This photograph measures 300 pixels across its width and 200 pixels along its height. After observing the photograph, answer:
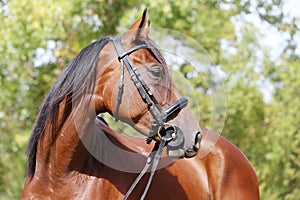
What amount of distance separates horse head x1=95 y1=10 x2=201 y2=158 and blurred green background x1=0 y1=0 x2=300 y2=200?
3950 millimetres

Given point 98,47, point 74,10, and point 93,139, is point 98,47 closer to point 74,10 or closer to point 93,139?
point 93,139

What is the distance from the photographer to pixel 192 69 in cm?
789

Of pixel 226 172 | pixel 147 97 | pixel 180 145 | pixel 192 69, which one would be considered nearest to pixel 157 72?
pixel 147 97

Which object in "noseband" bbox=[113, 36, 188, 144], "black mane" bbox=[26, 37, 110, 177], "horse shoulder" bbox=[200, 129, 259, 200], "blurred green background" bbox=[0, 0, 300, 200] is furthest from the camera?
"blurred green background" bbox=[0, 0, 300, 200]

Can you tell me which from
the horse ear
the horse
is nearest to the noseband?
the horse

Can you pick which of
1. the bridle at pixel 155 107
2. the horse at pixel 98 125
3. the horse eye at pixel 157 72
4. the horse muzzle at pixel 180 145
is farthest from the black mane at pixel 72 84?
the horse muzzle at pixel 180 145

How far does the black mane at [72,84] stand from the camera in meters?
3.91

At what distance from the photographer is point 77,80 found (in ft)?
12.8

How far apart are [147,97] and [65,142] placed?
2.15ft

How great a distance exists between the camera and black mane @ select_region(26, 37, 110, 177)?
3914 millimetres

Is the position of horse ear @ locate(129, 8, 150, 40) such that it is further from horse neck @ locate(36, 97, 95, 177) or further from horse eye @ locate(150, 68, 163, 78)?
horse neck @ locate(36, 97, 95, 177)

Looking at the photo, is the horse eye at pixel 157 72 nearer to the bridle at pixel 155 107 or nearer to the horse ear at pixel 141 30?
the bridle at pixel 155 107

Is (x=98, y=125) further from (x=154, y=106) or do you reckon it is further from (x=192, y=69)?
(x=192, y=69)

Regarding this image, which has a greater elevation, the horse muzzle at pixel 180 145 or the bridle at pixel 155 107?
the bridle at pixel 155 107
